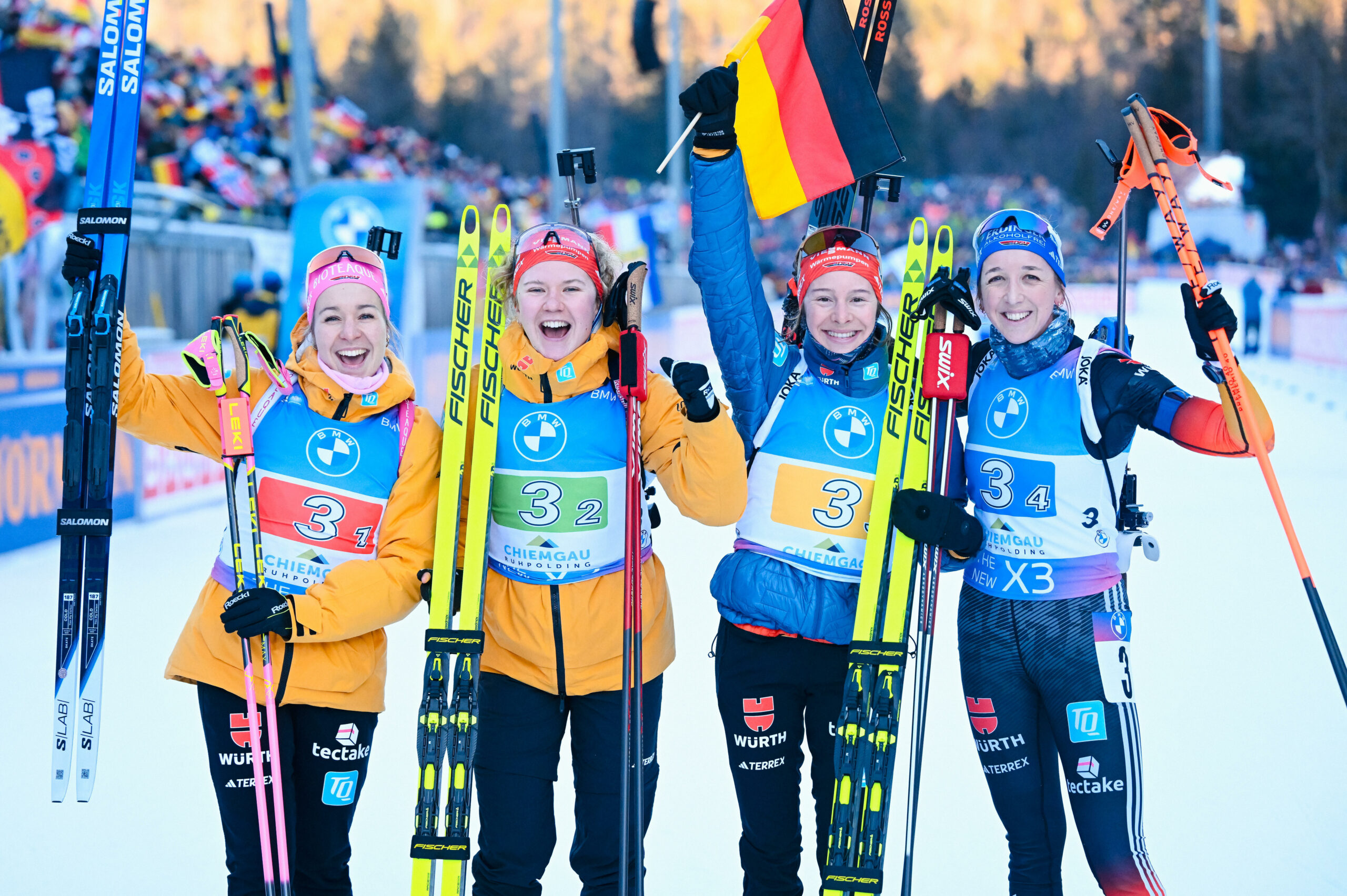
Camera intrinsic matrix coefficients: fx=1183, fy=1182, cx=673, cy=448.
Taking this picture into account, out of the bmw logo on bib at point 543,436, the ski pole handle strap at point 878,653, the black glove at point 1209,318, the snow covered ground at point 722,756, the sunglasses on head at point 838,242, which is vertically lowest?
the snow covered ground at point 722,756

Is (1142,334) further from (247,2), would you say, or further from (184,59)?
(247,2)

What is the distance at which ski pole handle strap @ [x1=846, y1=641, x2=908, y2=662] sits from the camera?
2.62 meters

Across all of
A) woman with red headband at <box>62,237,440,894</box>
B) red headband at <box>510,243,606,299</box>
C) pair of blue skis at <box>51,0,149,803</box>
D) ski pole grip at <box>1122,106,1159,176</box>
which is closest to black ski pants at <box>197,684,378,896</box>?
woman with red headband at <box>62,237,440,894</box>

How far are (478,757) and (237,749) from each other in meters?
0.50

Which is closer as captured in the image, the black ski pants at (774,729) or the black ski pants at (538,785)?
the black ski pants at (538,785)

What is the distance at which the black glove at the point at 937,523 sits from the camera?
2609mm

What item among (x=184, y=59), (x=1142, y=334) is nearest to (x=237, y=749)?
(x=1142, y=334)

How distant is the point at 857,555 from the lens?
2.74 meters

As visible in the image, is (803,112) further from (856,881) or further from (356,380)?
(856,881)

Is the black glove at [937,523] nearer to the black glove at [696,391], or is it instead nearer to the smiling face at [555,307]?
the black glove at [696,391]

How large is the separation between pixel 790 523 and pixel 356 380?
3.35 ft

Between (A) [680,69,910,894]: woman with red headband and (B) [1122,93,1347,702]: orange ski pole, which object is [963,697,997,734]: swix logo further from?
(B) [1122,93,1347,702]: orange ski pole

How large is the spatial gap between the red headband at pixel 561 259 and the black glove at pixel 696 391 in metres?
0.34

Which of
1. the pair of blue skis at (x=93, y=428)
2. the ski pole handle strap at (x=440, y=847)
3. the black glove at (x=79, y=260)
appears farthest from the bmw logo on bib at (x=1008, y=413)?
the black glove at (x=79, y=260)
